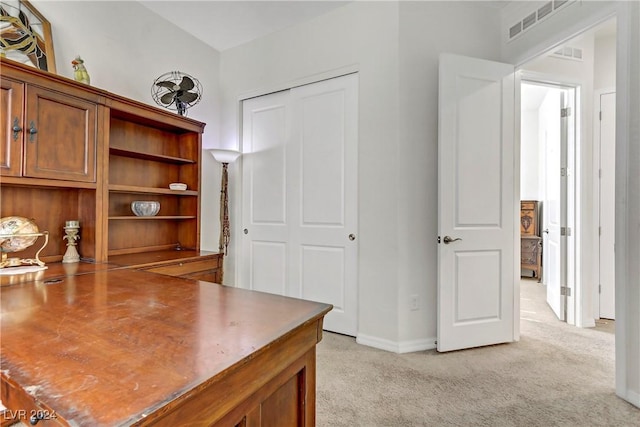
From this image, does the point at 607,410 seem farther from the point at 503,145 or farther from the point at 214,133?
the point at 214,133

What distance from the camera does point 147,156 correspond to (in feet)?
8.59

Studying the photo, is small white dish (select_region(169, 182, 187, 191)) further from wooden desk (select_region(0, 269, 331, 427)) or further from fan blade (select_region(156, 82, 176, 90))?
wooden desk (select_region(0, 269, 331, 427))

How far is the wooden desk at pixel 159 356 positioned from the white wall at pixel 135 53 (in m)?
1.95

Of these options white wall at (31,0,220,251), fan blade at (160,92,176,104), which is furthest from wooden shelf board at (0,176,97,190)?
fan blade at (160,92,176,104)

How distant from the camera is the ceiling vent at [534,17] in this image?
2.29 meters

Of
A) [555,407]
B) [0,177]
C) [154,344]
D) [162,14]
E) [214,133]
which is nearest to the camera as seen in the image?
[154,344]

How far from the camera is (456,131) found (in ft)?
8.22

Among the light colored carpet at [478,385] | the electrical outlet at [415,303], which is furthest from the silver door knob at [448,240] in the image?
the light colored carpet at [478,385]

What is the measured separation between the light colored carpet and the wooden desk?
3.12ft

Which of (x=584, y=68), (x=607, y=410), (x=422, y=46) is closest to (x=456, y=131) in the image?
(x=422, y=46)

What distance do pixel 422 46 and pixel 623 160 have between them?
1.59 metres

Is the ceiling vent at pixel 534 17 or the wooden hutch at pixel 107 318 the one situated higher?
the ceiling vent at pixel 534 17

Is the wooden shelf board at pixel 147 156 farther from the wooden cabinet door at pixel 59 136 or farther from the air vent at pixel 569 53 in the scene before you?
the air vent at pixel 569 53

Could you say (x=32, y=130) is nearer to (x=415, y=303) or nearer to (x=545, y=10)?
(x=415, y=303)
